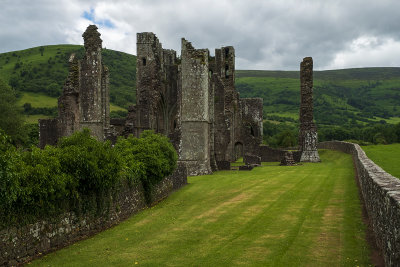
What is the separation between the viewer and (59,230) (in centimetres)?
1109

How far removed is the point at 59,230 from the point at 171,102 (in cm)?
3091

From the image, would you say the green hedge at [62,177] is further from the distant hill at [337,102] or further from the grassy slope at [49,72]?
the distant hill at [337,102]

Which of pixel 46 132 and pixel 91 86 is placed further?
pixel 46 132

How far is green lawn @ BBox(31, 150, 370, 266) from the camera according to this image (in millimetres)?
9352

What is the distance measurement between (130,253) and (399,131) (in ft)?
193

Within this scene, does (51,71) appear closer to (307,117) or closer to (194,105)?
(307,117)

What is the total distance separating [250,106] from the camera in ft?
213

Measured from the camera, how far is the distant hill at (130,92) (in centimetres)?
9712

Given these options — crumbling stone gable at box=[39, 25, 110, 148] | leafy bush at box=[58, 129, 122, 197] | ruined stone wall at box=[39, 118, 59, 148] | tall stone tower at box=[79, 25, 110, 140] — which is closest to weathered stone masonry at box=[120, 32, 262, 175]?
crumbling stone gable at box=[39, 25, 110, 148]

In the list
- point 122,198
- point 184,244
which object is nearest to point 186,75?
point 122,198

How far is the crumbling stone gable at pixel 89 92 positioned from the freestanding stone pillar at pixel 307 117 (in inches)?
827

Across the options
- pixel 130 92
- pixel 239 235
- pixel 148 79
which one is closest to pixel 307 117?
pixel 148 79

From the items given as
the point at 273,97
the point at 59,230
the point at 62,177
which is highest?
the point at 273,97

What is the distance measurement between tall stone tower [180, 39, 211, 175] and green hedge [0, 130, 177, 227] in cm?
1541
